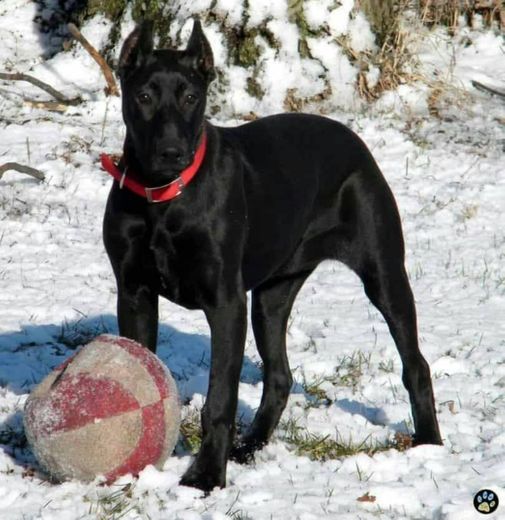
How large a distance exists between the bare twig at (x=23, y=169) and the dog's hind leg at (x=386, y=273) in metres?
3.65

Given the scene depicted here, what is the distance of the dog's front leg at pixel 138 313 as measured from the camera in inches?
188

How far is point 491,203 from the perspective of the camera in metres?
8.90

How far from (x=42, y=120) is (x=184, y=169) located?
5539mm

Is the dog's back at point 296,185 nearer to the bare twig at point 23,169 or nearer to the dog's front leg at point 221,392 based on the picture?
the dog's front leg at point 221,392

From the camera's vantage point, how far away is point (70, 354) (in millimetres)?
6262

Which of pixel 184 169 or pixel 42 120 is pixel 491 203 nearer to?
pixel 42 120

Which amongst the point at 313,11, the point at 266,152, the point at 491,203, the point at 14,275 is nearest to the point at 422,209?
the point at 491,203

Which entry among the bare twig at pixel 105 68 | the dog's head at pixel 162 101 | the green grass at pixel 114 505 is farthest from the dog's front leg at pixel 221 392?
the bare twig at pixel 105 68

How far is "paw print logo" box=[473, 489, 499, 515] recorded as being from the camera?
13.9 feet

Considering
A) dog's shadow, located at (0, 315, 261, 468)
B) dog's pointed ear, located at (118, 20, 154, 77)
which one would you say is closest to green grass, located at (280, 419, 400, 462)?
dog's shadow, located at (0, 315, 261, 468)

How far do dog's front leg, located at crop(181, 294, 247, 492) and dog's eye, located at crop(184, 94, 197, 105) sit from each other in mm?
788

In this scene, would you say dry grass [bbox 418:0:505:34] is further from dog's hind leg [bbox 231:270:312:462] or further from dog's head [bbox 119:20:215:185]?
dog's head [bbox 119:20:215:185]

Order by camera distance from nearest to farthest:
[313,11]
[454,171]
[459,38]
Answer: [454,171] < [313,11] < [459,38]

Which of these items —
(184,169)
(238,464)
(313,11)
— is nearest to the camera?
(184,169)
